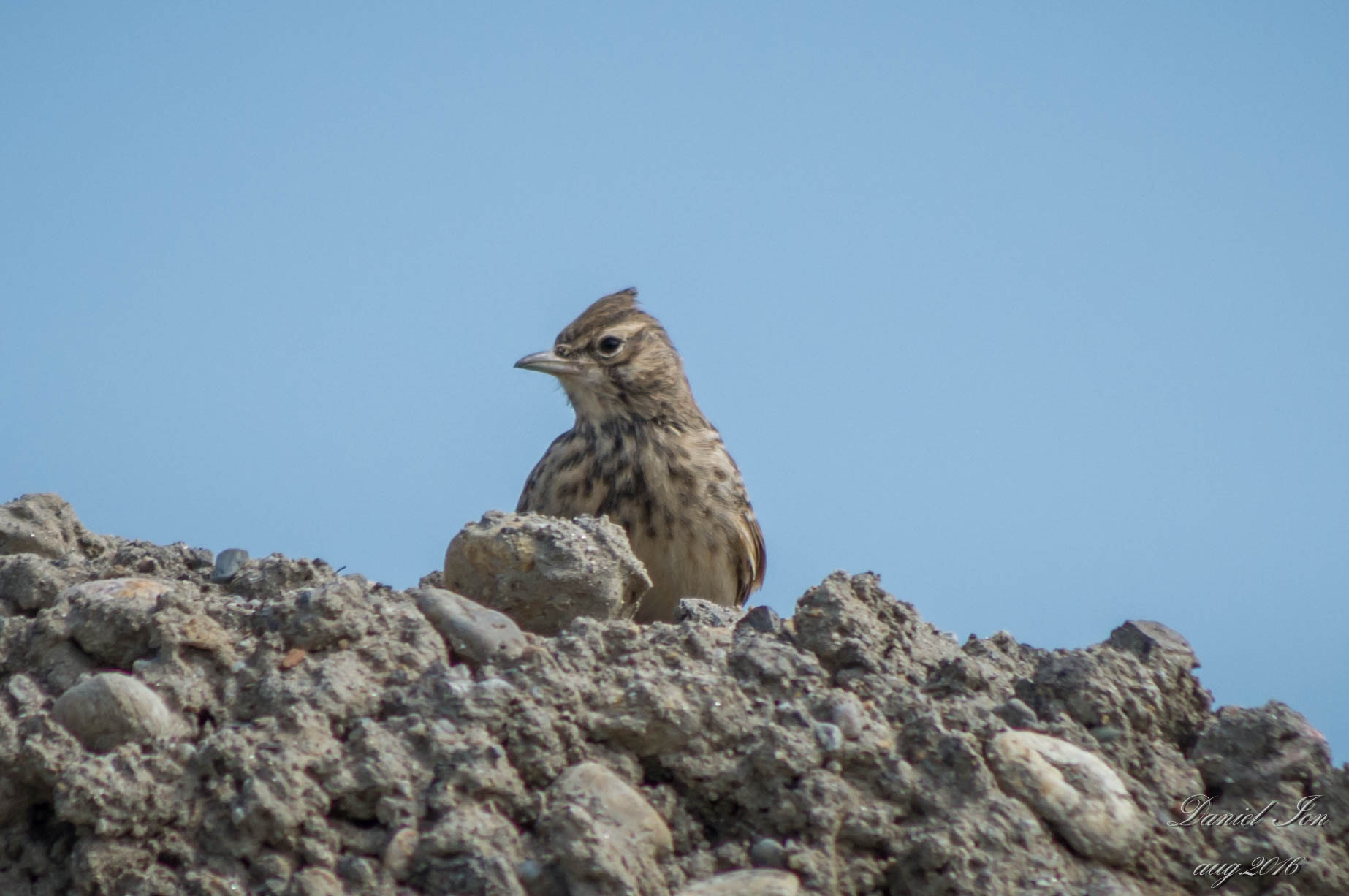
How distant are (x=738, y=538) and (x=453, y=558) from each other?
8.24 ft

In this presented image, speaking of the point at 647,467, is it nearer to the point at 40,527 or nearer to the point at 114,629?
the point at 40,527

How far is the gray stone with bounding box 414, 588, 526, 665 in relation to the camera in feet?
15.8

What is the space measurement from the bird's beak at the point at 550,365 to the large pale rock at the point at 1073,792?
4.43 m

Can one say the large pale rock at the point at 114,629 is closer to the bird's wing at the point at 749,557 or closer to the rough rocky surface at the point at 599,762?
the rough rocky surface at the point at 599,762

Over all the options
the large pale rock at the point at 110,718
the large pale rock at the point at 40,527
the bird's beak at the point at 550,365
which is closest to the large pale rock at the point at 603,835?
the large pale rock at the point at 110,718

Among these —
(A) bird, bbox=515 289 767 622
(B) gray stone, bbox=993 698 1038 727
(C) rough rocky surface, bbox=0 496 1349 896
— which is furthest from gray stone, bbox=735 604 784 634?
(A) bird, bbox=515 289 767 622

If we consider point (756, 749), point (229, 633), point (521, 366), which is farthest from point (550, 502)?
point (756, 749)

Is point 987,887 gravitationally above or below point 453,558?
below

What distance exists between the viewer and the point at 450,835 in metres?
3.95

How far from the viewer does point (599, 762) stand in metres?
4.38

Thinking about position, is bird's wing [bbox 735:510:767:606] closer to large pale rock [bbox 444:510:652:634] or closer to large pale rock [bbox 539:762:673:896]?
large pale rock [bbox 444:510:652:634]

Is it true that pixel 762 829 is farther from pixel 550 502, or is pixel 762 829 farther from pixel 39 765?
pixel 550 502

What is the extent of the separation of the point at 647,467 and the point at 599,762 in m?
3.84

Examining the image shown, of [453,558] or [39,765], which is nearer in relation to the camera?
[39,765]
